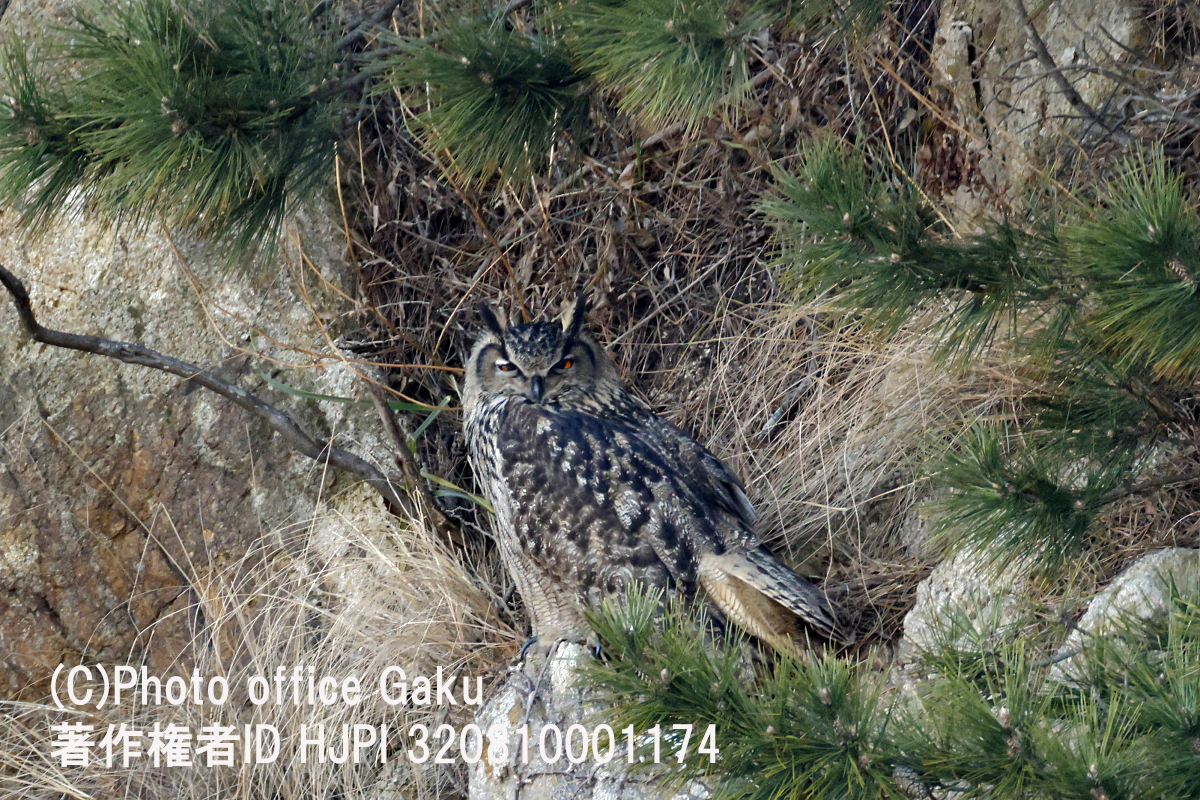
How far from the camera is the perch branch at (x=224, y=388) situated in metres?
3.09

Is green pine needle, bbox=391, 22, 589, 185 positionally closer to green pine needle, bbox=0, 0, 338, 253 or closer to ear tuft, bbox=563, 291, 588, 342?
green pine needle, bbox=0, 0, 338, 253

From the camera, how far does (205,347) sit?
3.83 meters

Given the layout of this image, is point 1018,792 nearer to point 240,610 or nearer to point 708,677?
point 708,677

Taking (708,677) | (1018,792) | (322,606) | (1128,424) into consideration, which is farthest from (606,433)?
(1018,792)

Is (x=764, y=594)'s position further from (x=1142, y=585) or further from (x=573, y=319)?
(x=573, y=319)

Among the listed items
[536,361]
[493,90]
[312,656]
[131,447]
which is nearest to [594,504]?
[536,361]

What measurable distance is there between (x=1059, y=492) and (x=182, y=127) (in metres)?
1.72

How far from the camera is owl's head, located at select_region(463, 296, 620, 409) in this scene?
10.1ft

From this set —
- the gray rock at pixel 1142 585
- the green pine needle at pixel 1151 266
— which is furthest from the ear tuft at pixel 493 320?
the green pine needle at pixel 1151 266

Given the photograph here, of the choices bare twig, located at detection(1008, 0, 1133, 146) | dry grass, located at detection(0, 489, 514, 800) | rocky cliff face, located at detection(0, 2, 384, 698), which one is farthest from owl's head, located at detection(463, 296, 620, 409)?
bare twig, located at detection(1008, 0, 1133, 146)

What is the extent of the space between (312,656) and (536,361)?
3.54 feet

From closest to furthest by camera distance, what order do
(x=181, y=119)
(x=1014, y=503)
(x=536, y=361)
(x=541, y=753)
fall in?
1. (x=1014, y=503)
2. (x=181, y=119)
3. (x=541, y=753)
4. (x=536, y=361)

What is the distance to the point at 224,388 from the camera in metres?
3.37

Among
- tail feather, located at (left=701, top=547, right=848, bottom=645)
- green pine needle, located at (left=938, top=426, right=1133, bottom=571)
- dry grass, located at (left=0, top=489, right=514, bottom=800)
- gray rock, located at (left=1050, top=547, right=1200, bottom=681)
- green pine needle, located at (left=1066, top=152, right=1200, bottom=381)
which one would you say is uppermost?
green pine needle, located at (left=1066, top=152, right=1200, bottom=381)
